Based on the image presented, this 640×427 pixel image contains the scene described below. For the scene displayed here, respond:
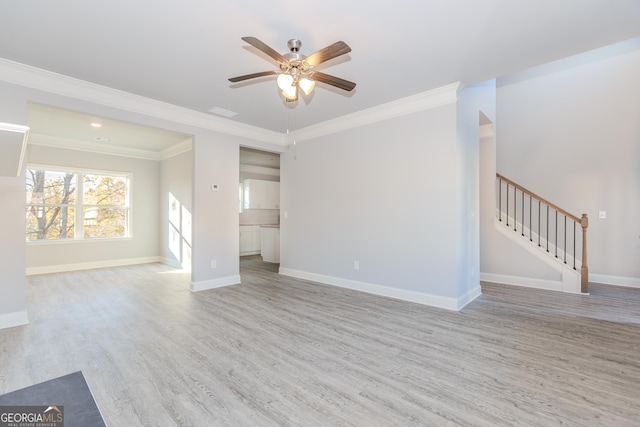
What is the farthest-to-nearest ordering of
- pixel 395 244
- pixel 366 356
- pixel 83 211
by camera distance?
1. pixel 83 211
2. pixel 395 244
3. pixel 366 356

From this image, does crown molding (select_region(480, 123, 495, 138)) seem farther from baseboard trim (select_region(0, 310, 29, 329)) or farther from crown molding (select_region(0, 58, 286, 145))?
baseboard trim (select_region(0, 310, 29, 329))

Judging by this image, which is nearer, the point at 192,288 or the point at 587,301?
the point at 587,301

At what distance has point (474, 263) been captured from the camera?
4102mm

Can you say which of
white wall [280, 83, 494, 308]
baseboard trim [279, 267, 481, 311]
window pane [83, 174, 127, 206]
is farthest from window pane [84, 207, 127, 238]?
baseboard trim [279, 267, 481, 311]

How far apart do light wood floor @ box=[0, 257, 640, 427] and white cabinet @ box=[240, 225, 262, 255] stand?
13.5ft

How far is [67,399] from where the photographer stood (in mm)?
1847

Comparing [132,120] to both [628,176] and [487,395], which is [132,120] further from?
[628,176]

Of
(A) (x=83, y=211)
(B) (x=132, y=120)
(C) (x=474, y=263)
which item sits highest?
(B) (x=132, y=120)

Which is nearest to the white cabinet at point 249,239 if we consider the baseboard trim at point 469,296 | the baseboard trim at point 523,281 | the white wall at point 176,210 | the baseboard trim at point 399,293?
the white wall at point 176,210

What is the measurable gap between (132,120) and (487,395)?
473 centimetres

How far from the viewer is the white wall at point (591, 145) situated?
4.64m

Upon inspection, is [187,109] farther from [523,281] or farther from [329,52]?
[523,281]

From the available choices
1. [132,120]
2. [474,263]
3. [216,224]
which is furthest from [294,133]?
[474,263]

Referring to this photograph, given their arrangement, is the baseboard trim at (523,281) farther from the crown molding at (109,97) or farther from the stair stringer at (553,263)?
the crown molding at (109,97)
